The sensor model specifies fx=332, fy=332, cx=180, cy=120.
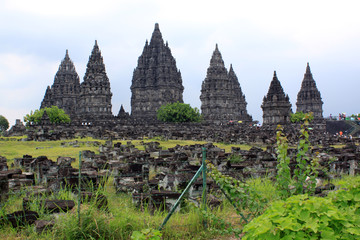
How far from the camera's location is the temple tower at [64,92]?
69.0 m

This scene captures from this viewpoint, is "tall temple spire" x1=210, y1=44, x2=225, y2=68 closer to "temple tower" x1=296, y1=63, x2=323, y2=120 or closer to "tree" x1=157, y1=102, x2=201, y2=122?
"tree" x1=157, y1=102, x2=201, y2=122

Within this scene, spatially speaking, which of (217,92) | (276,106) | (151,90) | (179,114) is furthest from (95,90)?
(276,106)

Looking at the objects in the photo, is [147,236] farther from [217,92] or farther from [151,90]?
[151,90]

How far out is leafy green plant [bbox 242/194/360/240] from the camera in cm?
320

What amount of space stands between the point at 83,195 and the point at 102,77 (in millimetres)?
50552

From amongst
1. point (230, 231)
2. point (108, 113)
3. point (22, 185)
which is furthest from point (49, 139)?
point (108, 113)

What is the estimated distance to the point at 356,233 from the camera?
125 inches

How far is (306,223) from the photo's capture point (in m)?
3.29

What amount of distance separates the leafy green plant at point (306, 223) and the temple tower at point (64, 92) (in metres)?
68.6

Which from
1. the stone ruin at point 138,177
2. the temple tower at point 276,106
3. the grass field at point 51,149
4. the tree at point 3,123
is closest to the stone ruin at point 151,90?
the tree at point 3,123

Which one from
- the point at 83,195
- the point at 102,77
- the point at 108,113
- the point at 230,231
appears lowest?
Result: the point at 230,231

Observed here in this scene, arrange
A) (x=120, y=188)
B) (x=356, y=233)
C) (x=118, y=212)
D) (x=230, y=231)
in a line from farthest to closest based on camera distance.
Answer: (x=120, y=188) → (x=118, y=212) → (x=230, y=231) → (x=356, y=233)

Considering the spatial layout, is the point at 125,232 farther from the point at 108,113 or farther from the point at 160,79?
the point at 160,79

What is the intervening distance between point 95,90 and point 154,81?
52.7 ft
